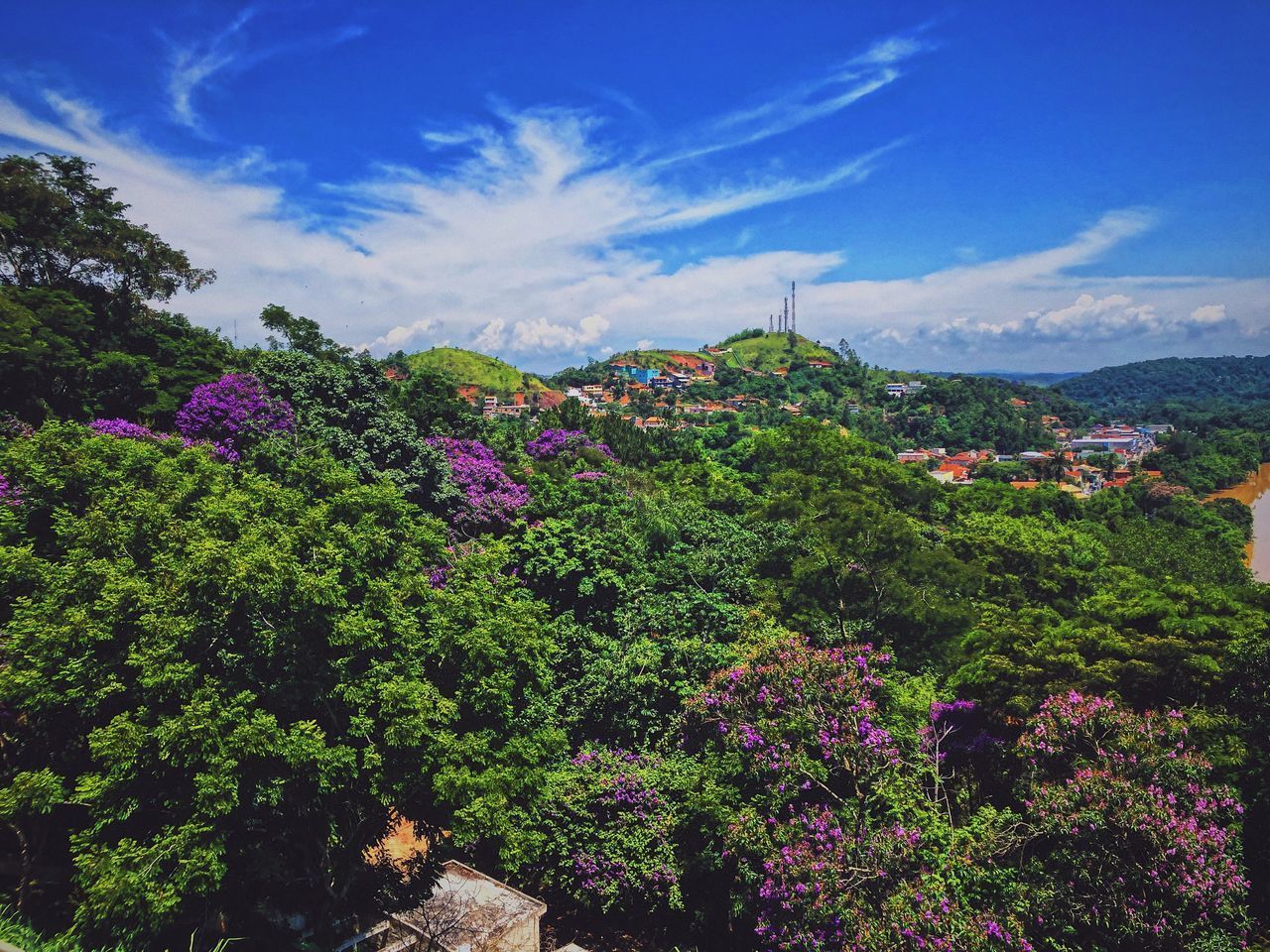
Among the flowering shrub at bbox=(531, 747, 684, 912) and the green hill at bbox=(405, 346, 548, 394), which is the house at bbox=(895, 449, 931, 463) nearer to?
the green hill at bbox=(405, 346, 548, 394)

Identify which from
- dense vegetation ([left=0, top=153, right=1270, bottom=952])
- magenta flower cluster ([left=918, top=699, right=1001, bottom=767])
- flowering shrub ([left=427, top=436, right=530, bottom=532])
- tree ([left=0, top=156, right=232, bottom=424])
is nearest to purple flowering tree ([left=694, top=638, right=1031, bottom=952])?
dense vegetation ([left=0, top=153, right=1270, bottom=952])

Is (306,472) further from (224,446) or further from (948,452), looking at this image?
(948,452)

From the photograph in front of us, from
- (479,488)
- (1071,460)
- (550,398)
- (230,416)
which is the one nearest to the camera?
(230,416)

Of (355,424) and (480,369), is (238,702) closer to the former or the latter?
(355,424)

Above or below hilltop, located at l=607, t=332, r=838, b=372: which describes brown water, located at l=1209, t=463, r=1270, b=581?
below

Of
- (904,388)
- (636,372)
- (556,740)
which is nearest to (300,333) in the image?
(556,740)

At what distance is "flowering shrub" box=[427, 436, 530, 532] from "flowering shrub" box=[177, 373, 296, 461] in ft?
11.8

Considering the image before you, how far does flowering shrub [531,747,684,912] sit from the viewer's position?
391 inches

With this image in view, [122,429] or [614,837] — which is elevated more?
[122,429]

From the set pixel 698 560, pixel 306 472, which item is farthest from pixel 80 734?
pixel 698 560

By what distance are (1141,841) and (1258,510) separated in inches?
3129

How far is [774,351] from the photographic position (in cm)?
14150

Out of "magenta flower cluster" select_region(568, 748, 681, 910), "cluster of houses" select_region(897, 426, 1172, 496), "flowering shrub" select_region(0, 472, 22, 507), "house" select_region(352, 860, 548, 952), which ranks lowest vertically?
"cluster of houses" select_region(897, 426, 1172, 496)

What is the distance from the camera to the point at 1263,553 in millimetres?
51688
